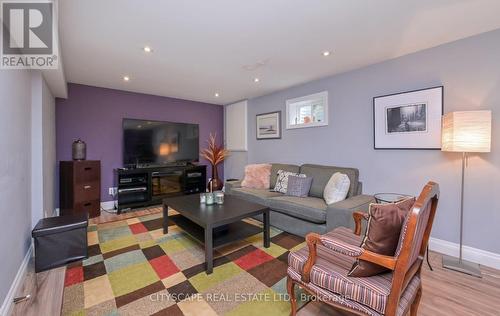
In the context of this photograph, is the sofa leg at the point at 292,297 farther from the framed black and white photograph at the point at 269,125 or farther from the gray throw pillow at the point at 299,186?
the framed black and white photograph at the point at 269,125

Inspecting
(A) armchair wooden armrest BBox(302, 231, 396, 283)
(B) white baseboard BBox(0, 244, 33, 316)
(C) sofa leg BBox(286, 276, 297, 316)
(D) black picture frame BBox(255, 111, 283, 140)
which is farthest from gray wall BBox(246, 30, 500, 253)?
(B) white baseboard BBox(0, 244, 33, 316)

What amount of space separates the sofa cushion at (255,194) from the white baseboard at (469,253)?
1.94m

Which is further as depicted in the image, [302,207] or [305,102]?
[305,102]

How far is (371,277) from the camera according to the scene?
4.09 ft

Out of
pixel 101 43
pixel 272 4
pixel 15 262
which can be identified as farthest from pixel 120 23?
pixel 15 262

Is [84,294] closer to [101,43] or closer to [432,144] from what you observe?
[101,43]

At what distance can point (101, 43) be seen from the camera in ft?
7.54

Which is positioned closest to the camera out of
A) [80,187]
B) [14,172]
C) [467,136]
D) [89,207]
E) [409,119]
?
[14,172]

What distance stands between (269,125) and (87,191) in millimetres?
3330

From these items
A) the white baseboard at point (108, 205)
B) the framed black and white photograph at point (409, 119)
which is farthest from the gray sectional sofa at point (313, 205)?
the white baseboard at point (108, 205)

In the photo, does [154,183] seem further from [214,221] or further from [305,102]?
[305,102]

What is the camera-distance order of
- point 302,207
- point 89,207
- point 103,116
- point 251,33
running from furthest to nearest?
point 103,116
point 89,207
point 302,207
point 251,33

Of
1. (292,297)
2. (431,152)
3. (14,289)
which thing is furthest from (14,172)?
(431,152)

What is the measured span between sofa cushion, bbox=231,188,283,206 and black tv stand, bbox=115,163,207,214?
1320 mm
